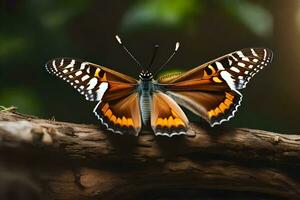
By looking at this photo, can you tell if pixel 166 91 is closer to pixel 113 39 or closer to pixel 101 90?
pixel 101 90

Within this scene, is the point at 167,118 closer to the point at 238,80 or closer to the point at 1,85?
the point at 238,80

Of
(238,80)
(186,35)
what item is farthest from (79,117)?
(238,80)

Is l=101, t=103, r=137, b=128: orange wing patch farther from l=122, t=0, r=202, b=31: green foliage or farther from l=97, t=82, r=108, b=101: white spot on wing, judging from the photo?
l=122, t=0, r=202, b=31: green foliage

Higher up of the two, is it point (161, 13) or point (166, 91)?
point (161, 13)

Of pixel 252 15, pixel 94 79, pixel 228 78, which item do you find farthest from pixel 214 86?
pixel 252 15

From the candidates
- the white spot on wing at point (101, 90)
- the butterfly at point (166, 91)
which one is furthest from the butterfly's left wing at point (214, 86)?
the white spot on wing at point (101, 90)

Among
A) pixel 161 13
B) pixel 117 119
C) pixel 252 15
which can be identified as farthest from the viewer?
pixel 252 15
